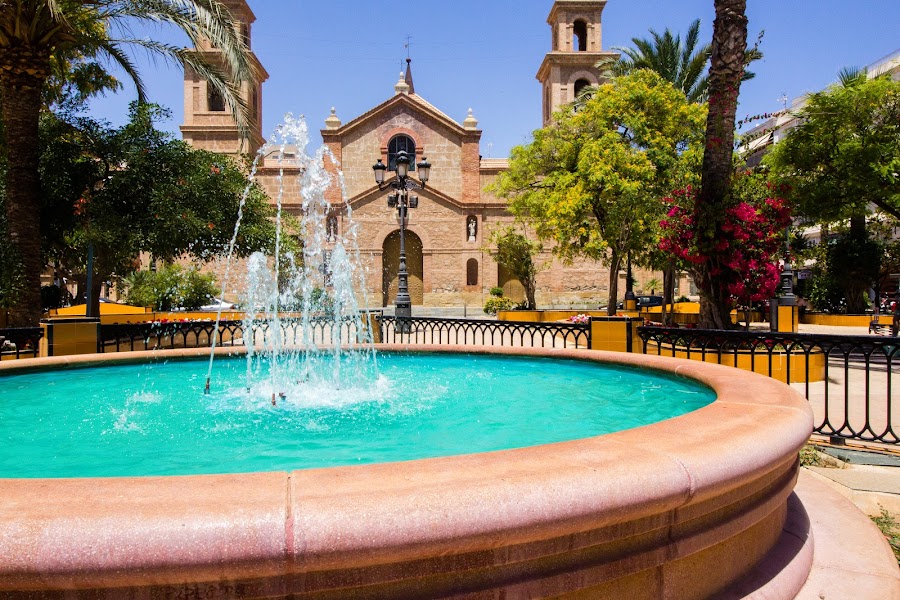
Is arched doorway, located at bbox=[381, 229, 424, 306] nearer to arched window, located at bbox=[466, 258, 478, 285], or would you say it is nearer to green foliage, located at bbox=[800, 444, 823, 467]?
arched window, located at bbox=[466, 258, 478, 285]

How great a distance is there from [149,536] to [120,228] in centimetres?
1264

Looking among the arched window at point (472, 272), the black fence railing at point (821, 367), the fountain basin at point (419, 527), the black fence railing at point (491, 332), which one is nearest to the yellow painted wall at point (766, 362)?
the black fence railing at point (821, 367)

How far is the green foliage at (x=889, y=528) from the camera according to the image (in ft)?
10.8

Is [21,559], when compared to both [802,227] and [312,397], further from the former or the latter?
[802,227]

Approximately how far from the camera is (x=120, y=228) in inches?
500

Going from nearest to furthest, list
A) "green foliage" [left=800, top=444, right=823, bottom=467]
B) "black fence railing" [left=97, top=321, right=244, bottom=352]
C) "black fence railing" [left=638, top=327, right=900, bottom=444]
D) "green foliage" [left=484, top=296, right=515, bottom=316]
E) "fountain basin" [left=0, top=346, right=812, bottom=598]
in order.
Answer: "fountain basin" [left=0, top=346, right=812, bottom=598]
"green foliage" [left=800, top=444, right=823, bottom=467]
"black fence railing" [left=638, top=327, right=900, bottom=444]
"black fence railing" [left=97, top=321, right=244, bottom=352]
"green foliage" [left=484, top=296, right=515, bottom=316]

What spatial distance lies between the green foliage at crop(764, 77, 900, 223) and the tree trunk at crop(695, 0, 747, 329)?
1002 cm

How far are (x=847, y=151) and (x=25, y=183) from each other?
1986 centimetres

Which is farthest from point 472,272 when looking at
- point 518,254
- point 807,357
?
point 807,357

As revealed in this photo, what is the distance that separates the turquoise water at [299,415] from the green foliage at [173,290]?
17.2 m

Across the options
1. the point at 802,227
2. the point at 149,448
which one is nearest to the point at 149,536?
the point at 149,448

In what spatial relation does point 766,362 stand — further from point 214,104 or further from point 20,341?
point 214,104

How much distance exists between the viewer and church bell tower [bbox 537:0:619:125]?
36.6 metres

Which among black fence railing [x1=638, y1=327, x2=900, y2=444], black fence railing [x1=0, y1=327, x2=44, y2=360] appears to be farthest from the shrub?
black fence railing [x1=0, y1=327, x2=44, y2=360]
